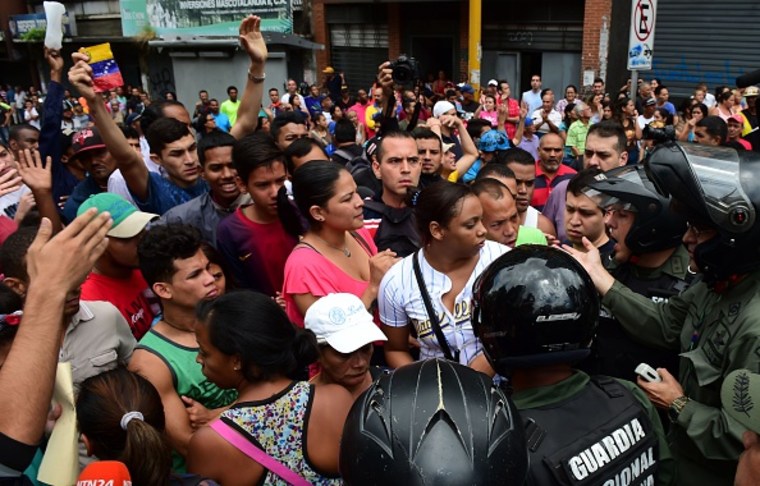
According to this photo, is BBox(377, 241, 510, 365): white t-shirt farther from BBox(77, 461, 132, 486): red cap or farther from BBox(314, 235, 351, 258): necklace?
BBox(77, 461, 132, 486): red cap

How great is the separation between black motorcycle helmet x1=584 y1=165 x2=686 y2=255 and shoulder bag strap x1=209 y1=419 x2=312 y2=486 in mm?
1679

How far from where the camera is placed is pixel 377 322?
3.08m

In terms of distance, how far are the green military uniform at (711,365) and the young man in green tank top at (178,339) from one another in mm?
1674

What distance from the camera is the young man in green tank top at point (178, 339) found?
231 centimetres

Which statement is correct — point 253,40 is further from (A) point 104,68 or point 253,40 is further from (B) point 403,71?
(B) point 403,71

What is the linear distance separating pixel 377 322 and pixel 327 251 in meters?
0.43

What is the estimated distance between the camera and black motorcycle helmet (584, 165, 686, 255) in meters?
2.60

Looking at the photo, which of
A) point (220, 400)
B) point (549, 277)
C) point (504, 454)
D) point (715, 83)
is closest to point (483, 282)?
point (549, 277)

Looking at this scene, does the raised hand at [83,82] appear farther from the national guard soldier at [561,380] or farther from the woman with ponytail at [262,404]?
the national guard soldier at [561,380]

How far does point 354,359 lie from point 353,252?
3.52 ft

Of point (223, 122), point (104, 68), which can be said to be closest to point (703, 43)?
point (223, 122)

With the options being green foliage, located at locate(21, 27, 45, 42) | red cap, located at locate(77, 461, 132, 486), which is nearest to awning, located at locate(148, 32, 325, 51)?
green foliage, located at locate(21, 27, 45, 42)

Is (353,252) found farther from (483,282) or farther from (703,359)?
(703,359)

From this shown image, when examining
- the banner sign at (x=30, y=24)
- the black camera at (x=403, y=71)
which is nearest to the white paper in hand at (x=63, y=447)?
the black camera at (x=403, y=71)
